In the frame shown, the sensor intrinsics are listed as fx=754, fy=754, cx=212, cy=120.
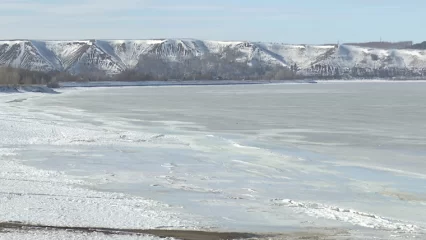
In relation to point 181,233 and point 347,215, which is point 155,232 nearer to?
point 181,233

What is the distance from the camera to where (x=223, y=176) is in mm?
13164

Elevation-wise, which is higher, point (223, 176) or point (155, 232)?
point (155, 232)

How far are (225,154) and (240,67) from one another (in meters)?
181

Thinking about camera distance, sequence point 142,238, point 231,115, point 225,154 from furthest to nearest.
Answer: point 231,115, point 225,154, point 142,238

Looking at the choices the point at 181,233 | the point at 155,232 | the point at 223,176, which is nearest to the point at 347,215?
the point at 181,233

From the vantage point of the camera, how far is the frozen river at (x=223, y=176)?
9.21 metres

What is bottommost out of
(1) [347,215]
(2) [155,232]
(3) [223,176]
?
(3) [223,176]

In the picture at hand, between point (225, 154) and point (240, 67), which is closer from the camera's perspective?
point (225, 154)

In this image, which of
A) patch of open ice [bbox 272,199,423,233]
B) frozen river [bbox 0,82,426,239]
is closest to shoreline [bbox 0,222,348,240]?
frozen river [bbox 0,82,426,239]

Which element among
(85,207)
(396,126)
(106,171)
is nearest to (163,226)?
(85,207)

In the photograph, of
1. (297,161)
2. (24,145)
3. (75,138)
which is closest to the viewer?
(297,161)

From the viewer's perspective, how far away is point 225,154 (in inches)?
649

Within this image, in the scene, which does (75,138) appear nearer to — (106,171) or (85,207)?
(106,171)

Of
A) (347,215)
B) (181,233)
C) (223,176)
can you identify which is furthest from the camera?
(223,176)
